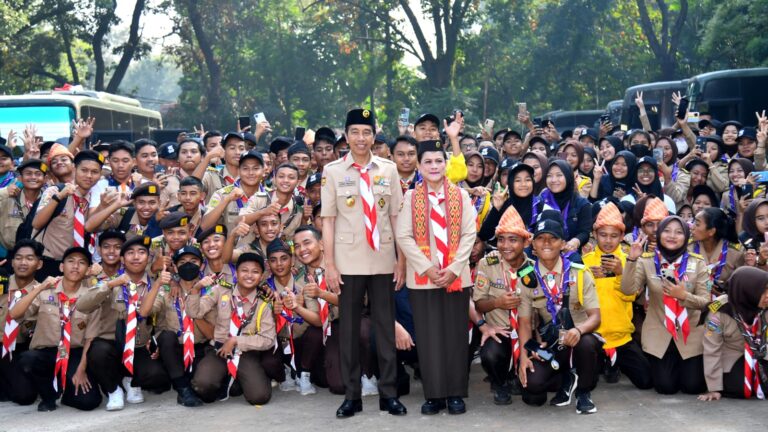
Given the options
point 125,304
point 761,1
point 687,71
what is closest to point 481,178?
point 125,304

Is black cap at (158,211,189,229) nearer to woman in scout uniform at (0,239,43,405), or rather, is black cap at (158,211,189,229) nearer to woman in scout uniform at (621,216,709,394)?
woman in scout uniform at (0,239,43,405)

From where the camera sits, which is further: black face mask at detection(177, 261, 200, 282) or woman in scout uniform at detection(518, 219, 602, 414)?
black face mask at detection(177, 261, 200, 282)

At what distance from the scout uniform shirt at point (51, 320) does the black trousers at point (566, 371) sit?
347cm

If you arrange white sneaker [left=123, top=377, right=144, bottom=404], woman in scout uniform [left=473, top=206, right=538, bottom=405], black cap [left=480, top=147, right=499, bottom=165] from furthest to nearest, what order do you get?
black cap [left=480, top=147, right=499, bottom=165]
white sneaker [left=123, top=377, right=144, bottom=404]
woman in scout uniform [left=473, top=206, right=538, bottom=405]

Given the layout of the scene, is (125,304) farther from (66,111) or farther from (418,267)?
(66,111)

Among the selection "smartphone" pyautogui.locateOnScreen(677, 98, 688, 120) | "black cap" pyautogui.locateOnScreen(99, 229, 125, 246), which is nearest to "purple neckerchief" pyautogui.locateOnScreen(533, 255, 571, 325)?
"black cap" pyautogui.locateOnScreen(99, 229, 125, 246)

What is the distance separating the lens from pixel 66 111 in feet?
50.8

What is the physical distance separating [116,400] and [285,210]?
2.21m

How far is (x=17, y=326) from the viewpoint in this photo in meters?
7.34

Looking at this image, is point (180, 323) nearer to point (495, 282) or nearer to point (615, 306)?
point (495, 282)

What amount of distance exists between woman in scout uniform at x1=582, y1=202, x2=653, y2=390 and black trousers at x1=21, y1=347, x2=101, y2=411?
3.91m

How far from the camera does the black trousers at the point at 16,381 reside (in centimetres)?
725

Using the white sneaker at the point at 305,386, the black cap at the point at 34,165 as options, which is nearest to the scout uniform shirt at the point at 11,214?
the black cap at the point at 34,165

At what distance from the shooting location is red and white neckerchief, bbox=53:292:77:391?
281 inches
